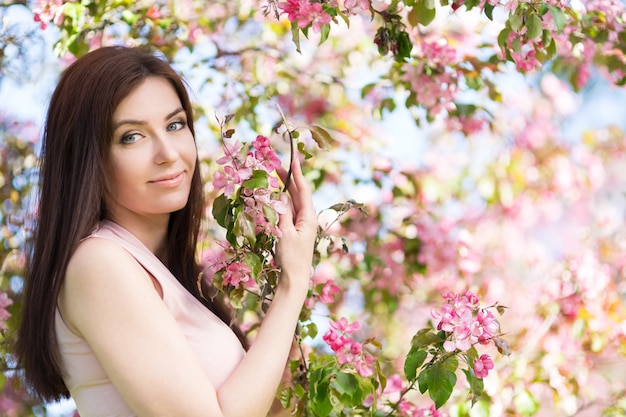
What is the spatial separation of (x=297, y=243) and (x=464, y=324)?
28 centimetres

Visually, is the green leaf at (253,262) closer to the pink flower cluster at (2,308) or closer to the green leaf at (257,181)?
the green leaf at (257,181)

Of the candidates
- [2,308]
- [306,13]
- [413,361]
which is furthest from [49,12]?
[413,361]

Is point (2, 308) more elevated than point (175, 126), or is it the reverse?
point (175, 126)

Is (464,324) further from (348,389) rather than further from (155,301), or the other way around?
(155,301)

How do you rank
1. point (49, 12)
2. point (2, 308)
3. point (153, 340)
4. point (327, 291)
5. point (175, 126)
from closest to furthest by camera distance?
point (153, 340) → point (175, 126) → point (327, 291) → point (2, 308) → point (49, 12)

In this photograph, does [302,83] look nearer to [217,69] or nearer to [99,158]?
[217,69]

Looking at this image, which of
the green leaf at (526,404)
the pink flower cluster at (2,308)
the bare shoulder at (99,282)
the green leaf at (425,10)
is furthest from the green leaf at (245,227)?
the green leaf at (526,404)

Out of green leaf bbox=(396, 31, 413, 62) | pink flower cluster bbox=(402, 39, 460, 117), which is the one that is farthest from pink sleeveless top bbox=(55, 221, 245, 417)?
pink flower cluster bbox=(402, 39, 460, 117)

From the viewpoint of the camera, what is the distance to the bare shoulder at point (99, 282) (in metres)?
1.35

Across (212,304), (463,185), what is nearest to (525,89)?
(463,185)

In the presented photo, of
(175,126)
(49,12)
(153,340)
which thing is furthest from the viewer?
(49,12)

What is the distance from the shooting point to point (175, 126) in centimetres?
155

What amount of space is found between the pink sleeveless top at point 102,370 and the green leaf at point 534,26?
0.71 meters

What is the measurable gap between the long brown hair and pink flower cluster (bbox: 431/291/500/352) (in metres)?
0.58
